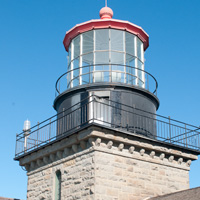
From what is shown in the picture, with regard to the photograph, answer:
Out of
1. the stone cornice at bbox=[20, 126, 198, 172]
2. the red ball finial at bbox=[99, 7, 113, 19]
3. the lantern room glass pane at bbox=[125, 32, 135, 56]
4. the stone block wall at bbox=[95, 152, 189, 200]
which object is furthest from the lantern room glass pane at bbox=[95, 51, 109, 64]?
the stone block wall at bbox=[95, 152, 189, 200]

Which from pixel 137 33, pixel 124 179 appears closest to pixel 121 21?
pixel 137 33

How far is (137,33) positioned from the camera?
49.6 feet

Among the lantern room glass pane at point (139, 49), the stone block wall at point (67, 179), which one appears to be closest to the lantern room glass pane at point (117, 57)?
the lantern room glass pane at point (139, 49)

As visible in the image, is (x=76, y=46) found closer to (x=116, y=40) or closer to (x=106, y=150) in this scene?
(x=116, y=40)

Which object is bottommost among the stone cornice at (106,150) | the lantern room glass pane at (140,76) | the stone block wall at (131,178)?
the stone block wall at (131,178)

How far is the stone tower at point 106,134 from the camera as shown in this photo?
40.3 ft

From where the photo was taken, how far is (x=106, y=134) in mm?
12258

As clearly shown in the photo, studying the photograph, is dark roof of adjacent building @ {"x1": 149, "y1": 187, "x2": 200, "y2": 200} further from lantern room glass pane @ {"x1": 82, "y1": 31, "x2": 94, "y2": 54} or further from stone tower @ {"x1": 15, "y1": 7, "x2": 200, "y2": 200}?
lantern room glass pane @ {"x1": 82, "y1": 31, "x2": 94, "y2": 54}

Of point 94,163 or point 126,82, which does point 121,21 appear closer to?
point 126,82

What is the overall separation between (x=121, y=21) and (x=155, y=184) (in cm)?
542

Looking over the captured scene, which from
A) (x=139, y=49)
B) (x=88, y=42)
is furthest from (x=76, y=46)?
(x=139, y=49)

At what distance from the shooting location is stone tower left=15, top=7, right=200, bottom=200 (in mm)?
12273

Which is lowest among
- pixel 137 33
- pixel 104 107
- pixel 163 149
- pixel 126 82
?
pixel 163 149

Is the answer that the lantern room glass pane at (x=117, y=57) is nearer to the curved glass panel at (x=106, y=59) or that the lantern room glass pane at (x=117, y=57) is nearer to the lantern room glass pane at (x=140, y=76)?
the curved glass panel at (x=106, y=59)
